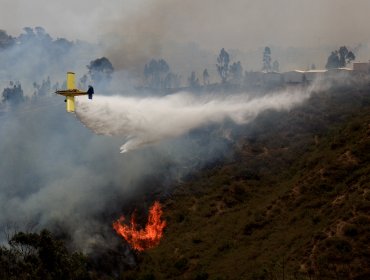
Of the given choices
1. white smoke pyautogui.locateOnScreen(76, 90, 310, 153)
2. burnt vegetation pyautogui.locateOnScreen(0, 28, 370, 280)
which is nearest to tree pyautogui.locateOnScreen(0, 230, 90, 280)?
burnt vegetation pyautogui.locateOnScreen(0, 28, 370, 280)

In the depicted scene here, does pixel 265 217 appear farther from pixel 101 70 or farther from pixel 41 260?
pixel 101 70

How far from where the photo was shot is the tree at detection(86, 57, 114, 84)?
194 meters

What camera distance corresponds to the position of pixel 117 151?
100 meters

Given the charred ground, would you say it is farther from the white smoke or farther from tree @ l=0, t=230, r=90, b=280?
the white smoke

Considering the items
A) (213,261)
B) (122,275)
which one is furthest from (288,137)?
(122,275)

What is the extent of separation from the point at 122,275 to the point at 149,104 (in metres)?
32.8

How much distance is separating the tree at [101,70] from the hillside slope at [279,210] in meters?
105

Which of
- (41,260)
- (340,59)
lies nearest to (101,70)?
(340,59)

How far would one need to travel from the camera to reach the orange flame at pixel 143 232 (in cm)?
7138

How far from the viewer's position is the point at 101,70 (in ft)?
639

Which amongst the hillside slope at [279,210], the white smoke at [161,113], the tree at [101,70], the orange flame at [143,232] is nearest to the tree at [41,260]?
the hillside slope at [279,210]

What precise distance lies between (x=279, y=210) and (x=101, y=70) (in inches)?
5608

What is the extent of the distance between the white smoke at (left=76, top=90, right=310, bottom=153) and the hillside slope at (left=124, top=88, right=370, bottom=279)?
969 cm

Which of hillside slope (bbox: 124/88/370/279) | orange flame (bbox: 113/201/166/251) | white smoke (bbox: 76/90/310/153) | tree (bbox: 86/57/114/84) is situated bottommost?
orange flame (bbox: 113/201/166/251)
